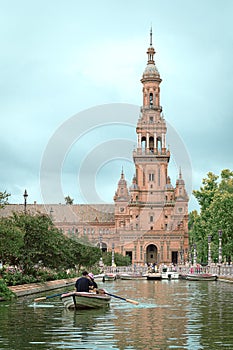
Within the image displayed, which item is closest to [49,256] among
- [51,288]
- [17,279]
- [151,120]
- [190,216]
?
[51,288]

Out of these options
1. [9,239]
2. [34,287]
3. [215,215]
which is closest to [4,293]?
[9,239]

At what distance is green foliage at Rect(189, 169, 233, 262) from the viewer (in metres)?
70.2

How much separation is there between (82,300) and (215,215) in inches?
1963

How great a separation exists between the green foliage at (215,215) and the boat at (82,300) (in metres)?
43.6

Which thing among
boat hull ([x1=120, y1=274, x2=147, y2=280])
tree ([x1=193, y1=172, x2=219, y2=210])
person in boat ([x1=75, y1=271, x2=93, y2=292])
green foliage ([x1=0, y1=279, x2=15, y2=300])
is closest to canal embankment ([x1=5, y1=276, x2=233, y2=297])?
green foliage ([x1=0, y1=279, x2=15, y2=300])

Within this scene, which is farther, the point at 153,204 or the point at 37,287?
the point at 153,204

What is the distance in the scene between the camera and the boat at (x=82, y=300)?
25.6 meters

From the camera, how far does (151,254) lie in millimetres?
→ 155000

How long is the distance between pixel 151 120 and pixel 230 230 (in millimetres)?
91022

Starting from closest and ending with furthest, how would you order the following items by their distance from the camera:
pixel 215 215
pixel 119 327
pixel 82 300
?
pixel 119 327 < pixel 82 300 < pixel 215 215

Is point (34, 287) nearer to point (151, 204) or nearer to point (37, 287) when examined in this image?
point (37, 287)

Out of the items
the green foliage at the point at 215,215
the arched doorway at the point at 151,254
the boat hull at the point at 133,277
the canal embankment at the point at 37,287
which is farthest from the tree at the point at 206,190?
the arched doorway at the point at 151,254

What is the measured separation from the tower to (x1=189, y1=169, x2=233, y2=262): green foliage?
2272 inches

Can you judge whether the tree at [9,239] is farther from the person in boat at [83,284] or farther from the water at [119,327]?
the person in boat at [83,284]
